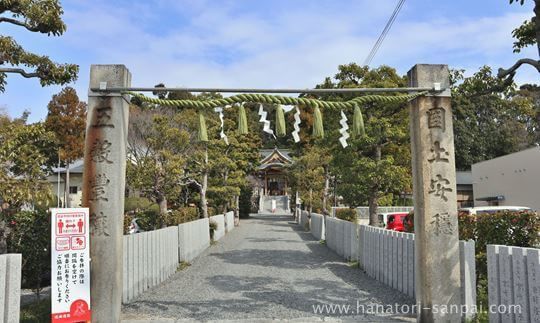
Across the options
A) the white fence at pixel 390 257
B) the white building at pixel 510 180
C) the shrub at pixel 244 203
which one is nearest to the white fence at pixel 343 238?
the white fence at pixel 390 257

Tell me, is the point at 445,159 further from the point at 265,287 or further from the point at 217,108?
the point at 265,287

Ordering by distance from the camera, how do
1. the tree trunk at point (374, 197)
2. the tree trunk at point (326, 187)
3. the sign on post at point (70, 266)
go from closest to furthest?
the sign on post at point (70, 266) < the tree trunk at point (374, 197) < the tree trunk at point (326, 187)

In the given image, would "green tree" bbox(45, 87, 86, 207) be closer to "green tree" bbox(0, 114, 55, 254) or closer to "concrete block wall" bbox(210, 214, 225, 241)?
"concrete block wall" bbox(210, 214, 225, 241)

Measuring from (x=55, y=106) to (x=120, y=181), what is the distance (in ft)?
98.6

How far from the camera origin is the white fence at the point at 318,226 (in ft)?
68.3

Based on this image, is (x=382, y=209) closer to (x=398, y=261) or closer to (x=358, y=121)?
(x=398, y=261)

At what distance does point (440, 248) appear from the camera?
612 centimetres

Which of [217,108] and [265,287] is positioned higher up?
[217,108]

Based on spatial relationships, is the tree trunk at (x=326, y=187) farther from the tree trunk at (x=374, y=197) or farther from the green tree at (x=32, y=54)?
the green tree at (x=32, y=54)

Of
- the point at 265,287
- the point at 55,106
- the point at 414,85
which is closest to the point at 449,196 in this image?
the point at 414,85

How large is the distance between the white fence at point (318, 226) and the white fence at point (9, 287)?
55.6ft

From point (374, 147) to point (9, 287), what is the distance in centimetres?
1053

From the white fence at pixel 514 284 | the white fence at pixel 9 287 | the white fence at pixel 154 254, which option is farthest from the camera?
the white fence at pixel 154 254

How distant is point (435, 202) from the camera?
6.20 meters
